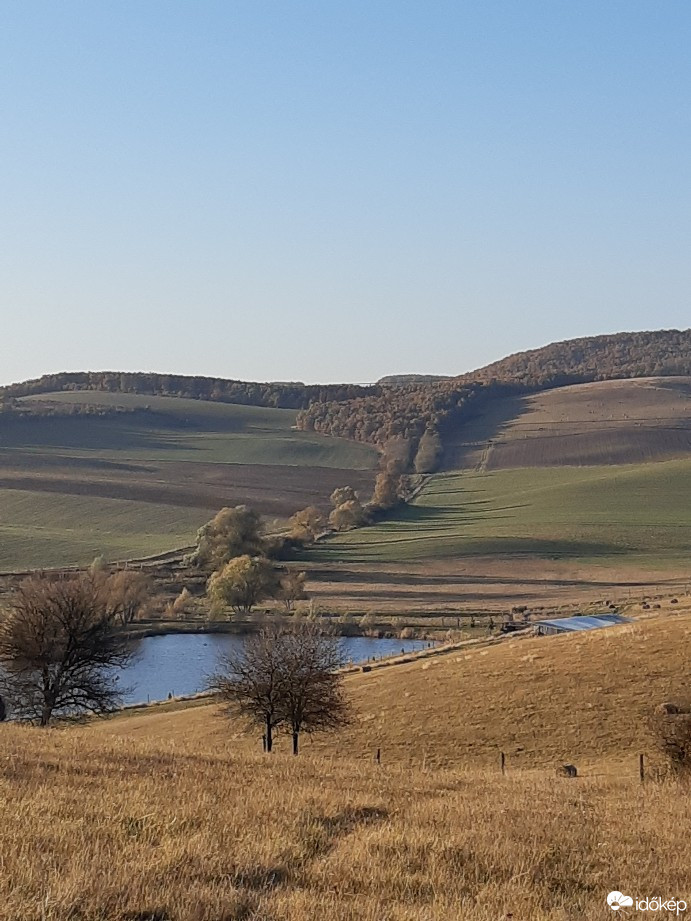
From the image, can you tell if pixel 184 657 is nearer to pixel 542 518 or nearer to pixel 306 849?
pixel 306 849

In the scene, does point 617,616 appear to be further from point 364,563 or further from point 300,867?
point 300,867

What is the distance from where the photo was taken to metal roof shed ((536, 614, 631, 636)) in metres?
66.6

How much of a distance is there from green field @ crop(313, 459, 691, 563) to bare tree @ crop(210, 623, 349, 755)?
64.7 metres

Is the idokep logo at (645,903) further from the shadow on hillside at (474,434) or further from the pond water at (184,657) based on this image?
the shadow on hillside at (474,434)

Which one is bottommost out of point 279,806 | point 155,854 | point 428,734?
point 428,734

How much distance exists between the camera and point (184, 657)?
6850 centimetres

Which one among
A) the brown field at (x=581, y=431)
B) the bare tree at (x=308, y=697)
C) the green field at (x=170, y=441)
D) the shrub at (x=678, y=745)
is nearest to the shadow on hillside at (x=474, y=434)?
the brown field at (x=581, y=431)

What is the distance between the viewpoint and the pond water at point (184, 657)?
2344 inches

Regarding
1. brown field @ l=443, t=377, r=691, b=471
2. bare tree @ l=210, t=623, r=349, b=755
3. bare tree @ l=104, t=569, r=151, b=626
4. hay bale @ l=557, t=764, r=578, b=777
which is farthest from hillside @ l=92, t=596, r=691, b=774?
brown field @ l=443, t=377, r=691, b=471

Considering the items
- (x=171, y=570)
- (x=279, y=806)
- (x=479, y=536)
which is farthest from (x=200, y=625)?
(x=279, y=806)

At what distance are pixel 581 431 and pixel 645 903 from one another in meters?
167

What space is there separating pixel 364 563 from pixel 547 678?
61049 mm

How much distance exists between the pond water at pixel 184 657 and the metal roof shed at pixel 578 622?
8.29 m

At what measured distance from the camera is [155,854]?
336 inches
